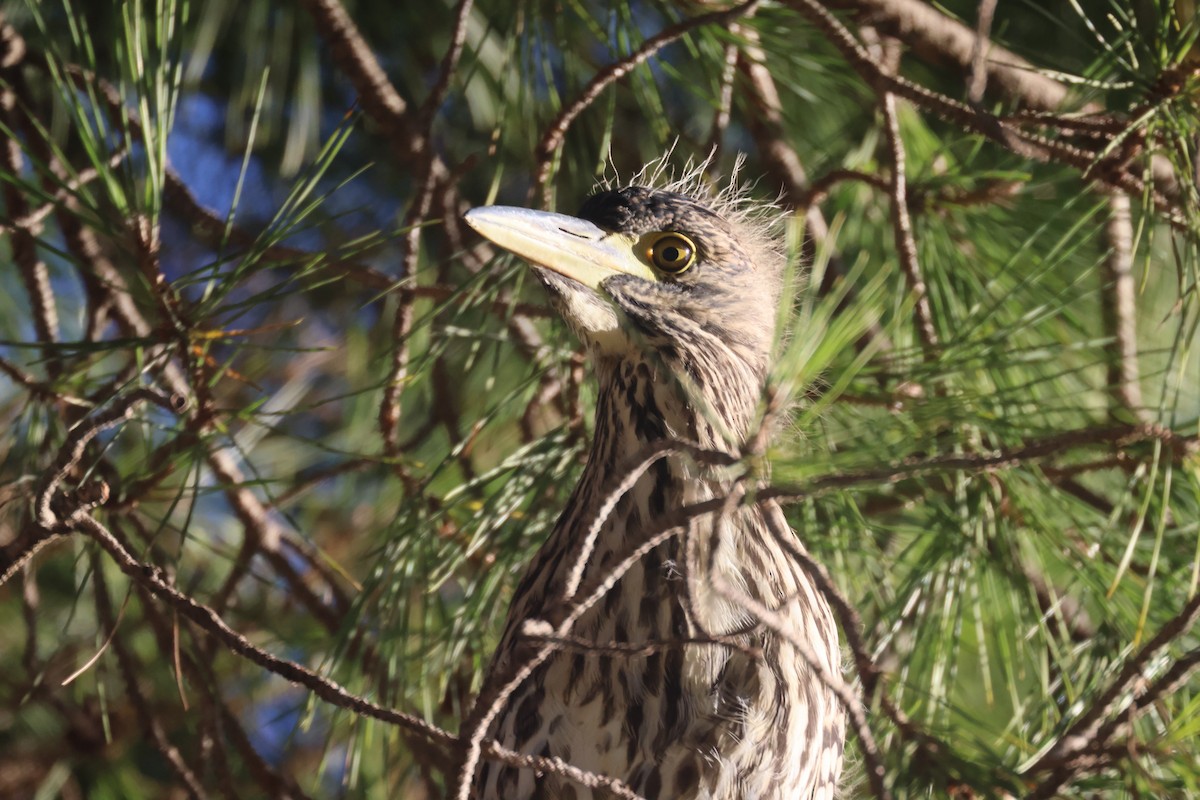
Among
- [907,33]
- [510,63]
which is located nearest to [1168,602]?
[907,33]

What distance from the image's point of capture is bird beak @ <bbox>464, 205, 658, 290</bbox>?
1655 mm

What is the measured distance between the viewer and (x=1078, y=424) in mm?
2312

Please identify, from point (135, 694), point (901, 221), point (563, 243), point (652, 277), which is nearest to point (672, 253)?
point (652, 277)

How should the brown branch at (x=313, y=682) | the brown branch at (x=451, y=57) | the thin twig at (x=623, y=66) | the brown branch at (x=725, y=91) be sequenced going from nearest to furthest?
the brown branch at (x=313, y=682)
the thin twig at (x=623, y=66)
the brown branch at (x=451, y=57)
the brown branch at (x=725, y=91)

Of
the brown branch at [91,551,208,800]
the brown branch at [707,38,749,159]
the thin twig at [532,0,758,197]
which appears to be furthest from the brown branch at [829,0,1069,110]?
the brown branch at [91,551,208,800]

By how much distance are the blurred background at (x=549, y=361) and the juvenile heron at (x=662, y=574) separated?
0.14m

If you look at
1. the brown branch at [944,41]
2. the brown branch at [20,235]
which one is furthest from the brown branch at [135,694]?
the brown branch at [944,41]

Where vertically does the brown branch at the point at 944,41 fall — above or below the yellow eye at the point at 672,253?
A: above

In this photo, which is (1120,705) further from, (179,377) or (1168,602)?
(179,377)

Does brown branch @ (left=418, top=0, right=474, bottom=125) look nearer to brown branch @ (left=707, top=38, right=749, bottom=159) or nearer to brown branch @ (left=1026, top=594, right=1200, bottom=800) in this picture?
brown branch @ (left=707, top=38, right=749, bottom=159)

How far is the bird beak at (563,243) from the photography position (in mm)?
1655

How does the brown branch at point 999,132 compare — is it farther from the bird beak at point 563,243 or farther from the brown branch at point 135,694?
the brown branch at point 135,694

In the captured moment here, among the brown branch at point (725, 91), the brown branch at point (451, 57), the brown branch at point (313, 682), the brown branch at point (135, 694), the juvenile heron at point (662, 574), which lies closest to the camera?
the brown branch at point (313, 682)

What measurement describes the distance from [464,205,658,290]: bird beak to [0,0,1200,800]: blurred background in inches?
6.9
